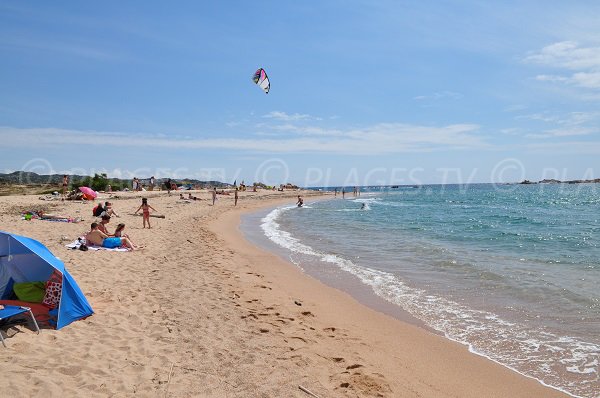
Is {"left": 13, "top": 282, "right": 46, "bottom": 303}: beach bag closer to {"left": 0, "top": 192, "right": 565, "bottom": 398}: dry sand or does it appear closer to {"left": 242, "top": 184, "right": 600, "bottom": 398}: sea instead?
{"left": 0, "top": 192, "right": 565, "bottom": 398}: dry sand

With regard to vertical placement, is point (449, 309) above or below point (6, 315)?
below

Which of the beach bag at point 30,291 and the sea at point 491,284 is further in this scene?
the beach bag at point 30,291

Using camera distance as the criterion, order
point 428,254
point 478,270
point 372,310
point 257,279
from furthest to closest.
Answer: point 428,254 → point 478,270 → point 257,279 → point 372,310

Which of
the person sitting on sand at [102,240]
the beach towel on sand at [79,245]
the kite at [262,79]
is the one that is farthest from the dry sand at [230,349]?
the kite at [262,79]

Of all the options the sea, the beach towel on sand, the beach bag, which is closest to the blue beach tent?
the beach bag

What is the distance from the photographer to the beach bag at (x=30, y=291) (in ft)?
19.1

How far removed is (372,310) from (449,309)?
4.70ft

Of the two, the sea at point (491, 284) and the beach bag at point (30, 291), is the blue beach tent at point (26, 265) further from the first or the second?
the sea at point (491, 284)

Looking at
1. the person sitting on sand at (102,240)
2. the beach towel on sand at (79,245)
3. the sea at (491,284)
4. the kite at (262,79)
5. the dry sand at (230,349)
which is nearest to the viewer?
the dry sand at (230,349)

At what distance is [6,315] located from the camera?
477 centimetres

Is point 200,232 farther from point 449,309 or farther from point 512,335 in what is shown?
point 512,335

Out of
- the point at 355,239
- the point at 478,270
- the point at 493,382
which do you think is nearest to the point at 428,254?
the point at 478,270

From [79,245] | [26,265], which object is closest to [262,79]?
[79,245]

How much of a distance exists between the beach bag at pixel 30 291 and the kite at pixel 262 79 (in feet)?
45.7
